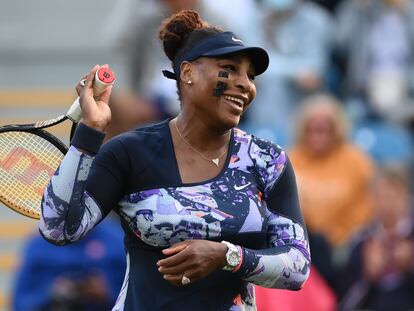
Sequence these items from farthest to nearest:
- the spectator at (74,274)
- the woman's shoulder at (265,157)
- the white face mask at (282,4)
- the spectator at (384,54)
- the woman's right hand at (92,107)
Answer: the spectator at (384,54)
the white face mask at (282,4)
the spectator at (74,274)
the woman's shoulder at (265,157)
the woman's right hand at (92,107)

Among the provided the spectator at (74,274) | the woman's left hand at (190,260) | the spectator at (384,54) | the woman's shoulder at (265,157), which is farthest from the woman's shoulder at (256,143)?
the spectator at (384,54)

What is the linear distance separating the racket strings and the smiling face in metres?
0.52

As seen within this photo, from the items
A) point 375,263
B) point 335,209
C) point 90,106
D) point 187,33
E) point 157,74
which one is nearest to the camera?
point 90,106

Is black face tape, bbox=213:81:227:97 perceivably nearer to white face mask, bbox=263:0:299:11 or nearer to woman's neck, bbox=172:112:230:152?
woman's neck, bbox=172:112:230:152

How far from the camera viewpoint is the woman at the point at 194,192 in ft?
13.4

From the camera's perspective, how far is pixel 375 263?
742 cm

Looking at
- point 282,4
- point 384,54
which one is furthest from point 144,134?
point 384,54

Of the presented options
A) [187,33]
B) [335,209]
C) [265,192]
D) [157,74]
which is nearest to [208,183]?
[265,192]

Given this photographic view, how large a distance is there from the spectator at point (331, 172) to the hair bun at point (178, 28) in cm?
429

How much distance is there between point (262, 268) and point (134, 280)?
44 cm

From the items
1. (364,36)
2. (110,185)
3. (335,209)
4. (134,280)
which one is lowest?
(335,209)

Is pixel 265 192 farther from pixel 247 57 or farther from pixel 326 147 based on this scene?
pixel 326 147

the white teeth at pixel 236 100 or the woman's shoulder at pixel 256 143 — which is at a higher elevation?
the white teeth at pixel 236 100

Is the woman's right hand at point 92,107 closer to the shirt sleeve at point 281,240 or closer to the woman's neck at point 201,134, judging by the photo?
the woman's neck at point 201,134
